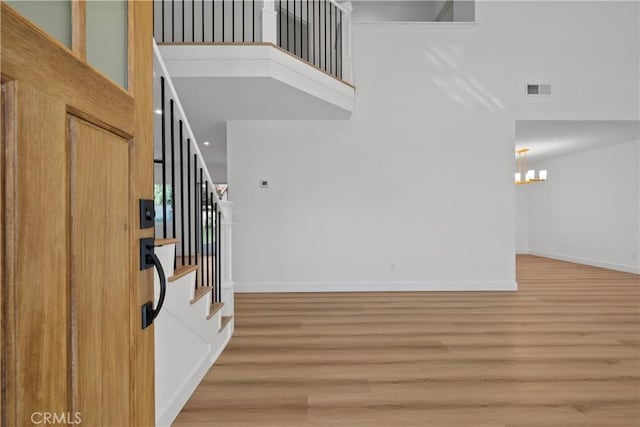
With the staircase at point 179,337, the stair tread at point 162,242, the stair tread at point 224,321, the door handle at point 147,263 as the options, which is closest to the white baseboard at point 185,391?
the staircase at point 179,337

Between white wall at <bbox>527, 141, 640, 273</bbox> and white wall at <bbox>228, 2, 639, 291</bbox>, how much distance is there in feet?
7.47

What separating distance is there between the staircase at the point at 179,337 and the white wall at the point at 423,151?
2.94 m

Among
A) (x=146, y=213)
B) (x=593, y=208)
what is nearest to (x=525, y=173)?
(x=593, y=208)

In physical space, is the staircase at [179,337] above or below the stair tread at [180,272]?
below

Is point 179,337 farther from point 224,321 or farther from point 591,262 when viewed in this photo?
point 591,262

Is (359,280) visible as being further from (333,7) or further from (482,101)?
(333,7)

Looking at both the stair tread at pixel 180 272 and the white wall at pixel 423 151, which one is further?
the white wall at pixel 423 151

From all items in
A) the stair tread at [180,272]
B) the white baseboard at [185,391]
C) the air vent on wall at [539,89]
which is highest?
the air vent on wall at [539,89]

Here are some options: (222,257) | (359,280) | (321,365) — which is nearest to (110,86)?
(321,365)

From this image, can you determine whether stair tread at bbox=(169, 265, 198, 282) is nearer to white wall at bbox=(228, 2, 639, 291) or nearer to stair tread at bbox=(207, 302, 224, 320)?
stair tread at bbox=(207, 302, 224, 320)

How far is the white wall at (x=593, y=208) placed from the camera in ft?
23.4

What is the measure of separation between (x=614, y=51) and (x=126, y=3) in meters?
7.11

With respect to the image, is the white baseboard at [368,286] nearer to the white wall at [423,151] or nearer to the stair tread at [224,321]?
the white wall at [423,151]

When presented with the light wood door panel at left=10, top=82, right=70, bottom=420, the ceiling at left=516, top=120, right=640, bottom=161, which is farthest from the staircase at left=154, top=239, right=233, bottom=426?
the ceiling at left=516, top=120, right=640, bottom=161
